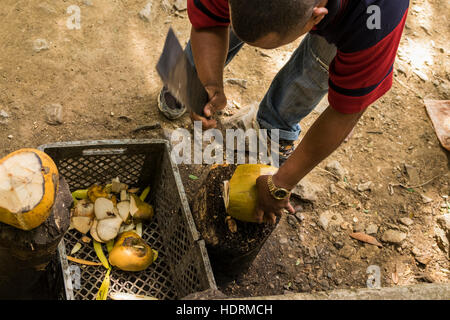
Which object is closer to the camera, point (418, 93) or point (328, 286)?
point (328, 286)

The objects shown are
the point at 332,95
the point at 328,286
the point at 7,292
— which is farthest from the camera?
the point at 328,286

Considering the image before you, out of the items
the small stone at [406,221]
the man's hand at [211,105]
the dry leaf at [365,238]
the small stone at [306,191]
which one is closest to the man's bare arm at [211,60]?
the man's hand at [211,105]

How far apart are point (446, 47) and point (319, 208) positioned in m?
2.25

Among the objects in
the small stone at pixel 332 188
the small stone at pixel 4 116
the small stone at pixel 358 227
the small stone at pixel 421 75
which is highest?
the small stone at pixel 4 116

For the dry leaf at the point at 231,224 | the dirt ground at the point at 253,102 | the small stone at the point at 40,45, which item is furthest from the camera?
the small stone at the point at 40,45

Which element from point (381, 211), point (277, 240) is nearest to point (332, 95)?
point (277, 240)

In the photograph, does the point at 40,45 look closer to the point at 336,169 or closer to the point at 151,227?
the point at 151,227

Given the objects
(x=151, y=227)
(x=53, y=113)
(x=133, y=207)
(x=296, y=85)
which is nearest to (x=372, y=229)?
(x=296, y=85)

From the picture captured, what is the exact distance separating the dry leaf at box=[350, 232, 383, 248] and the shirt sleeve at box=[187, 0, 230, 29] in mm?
1537

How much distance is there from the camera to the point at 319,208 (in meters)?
2.58

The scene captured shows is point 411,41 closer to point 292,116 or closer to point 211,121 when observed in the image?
point 292,116

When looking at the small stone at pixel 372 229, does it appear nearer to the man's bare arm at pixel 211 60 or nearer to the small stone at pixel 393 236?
the small stone at pixel 393 236

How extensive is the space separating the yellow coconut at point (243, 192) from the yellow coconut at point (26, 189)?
0.75 meters

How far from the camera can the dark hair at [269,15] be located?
1087 mm
